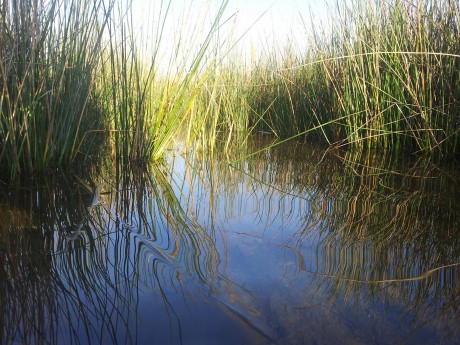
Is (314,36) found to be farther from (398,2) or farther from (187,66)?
(187,66)

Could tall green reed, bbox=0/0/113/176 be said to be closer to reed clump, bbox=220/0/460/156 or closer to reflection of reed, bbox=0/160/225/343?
reflection of reed, bbox=0/160/225/343

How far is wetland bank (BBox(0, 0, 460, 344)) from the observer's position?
742 mm

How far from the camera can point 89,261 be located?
943 mm

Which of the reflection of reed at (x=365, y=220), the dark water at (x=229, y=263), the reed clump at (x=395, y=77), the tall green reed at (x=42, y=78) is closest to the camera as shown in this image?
the dark water at (x=229, y=263)

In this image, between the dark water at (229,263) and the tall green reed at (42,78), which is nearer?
the dark water at (229,263)

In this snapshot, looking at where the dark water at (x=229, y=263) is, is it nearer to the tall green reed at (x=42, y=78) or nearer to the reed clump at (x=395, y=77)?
the tall green reed at (x=42, y=78)

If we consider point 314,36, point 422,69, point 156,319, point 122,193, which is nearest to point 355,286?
point 156,319

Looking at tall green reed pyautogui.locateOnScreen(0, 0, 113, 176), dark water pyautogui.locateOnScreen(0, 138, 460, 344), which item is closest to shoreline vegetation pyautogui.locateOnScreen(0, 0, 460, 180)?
tall green reed pyautogui.locateOnScreen(0, 0, 113, 176)

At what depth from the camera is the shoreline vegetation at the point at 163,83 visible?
166 centimetres

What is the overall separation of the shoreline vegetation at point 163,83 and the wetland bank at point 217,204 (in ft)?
0.04

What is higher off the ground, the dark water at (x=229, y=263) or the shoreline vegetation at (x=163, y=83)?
the shoreline vegetation at (x=163, y=83)

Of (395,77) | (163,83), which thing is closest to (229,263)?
(163,83)

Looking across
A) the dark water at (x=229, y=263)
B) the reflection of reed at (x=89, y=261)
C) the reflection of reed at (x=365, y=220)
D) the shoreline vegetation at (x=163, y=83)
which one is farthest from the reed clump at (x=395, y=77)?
the reflection of reed at (x=89, y=261)

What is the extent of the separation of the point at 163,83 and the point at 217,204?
108 cm
